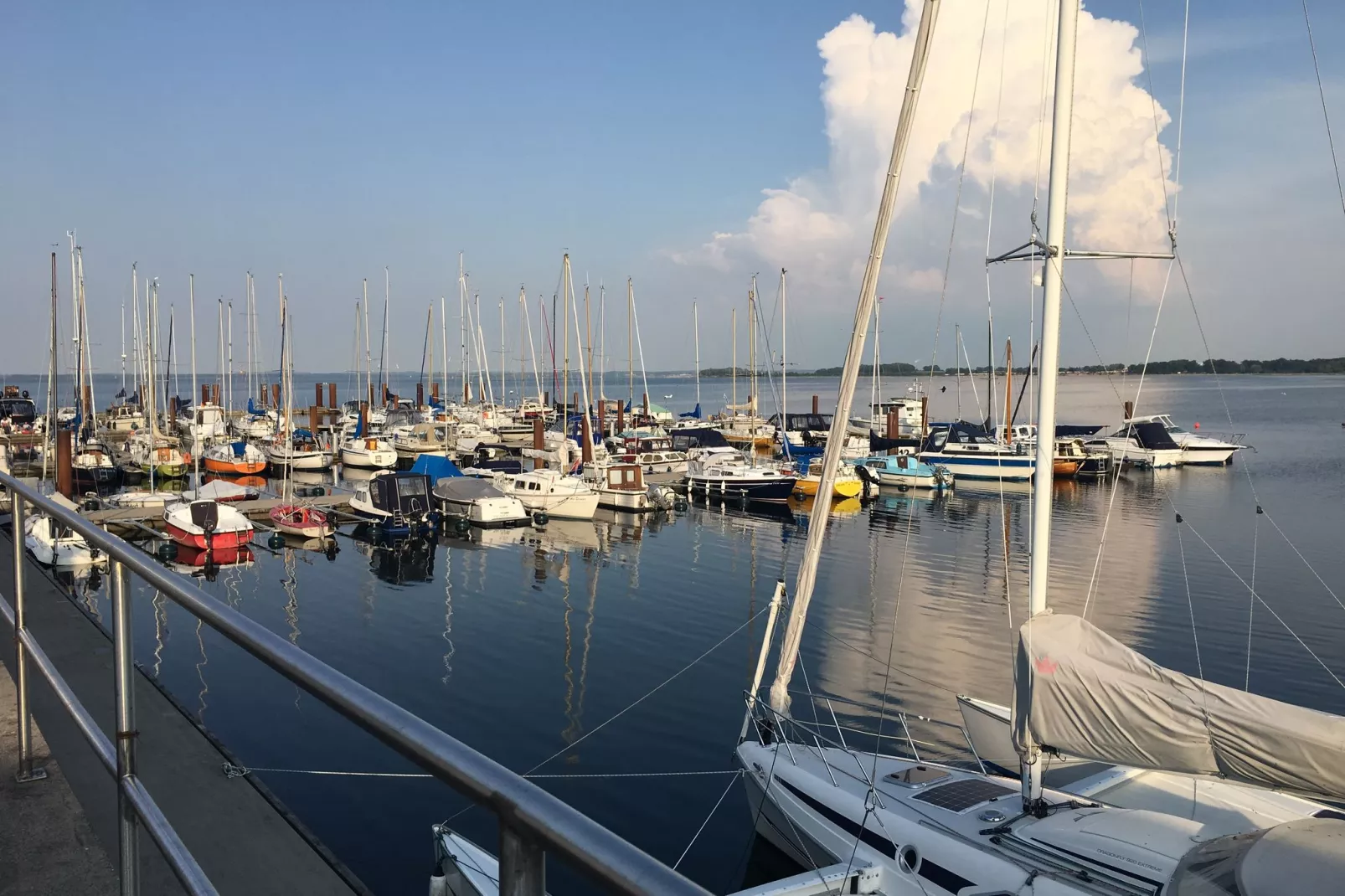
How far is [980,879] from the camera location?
29.1ft

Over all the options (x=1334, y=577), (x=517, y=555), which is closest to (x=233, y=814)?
(x=517, y=555)

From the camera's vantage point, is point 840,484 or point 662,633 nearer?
point 662,633

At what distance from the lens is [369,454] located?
56.9 meters

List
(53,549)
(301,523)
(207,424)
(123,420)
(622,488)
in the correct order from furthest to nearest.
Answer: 1. (123,420)
2. (207,424)
3. (622,488)
4. (301,523)
5. (53,549)

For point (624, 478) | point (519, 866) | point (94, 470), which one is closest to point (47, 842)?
point (519, 866)

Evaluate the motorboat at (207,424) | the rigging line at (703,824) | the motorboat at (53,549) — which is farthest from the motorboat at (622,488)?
the motorboat at (207,424)

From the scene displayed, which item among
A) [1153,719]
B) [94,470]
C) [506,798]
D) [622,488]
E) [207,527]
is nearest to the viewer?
[506,798]

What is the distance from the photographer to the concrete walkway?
308 cm

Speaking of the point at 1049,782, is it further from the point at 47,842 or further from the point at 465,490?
the point at 465,490

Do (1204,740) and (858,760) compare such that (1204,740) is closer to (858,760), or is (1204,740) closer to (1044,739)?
(1044,739)

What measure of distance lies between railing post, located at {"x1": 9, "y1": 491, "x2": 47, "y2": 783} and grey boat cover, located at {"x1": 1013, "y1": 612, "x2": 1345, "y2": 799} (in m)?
8.03

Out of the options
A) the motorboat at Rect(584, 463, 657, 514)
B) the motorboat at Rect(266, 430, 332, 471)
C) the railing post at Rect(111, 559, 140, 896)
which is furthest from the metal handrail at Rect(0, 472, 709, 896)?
the motorboat at Rect(266, 430, 332, 471)

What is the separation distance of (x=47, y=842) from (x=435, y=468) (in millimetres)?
40464

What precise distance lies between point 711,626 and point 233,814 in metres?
21.6
